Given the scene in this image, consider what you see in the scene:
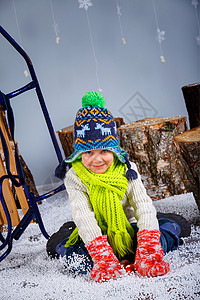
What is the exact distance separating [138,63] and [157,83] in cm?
23

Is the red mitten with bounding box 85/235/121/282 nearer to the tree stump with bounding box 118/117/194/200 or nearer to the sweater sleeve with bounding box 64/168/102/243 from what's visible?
the sweater sleeve with bounding box 64/168/102/243

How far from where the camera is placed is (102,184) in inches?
52.7

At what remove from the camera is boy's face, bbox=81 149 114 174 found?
4.37ft

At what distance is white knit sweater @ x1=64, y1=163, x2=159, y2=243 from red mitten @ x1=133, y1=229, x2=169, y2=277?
0.03 m

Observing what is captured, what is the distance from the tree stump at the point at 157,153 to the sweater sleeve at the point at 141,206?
0.83 metres

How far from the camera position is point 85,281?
1.26 meters

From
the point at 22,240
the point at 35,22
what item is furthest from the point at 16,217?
the point at 35,22

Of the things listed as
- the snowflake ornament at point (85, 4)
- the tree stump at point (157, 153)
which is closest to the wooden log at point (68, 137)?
the tree stump at point (157, 153)

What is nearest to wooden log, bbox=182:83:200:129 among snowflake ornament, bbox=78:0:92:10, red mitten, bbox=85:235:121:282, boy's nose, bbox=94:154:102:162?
snowflake ornament, bbox=78:0:92:10

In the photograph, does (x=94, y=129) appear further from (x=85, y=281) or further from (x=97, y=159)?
(x=85, y=281)

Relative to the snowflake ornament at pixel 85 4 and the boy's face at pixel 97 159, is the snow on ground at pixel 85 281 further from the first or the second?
the snowflake ornament at pixel 85 4

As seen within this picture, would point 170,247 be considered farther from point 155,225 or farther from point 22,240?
point 22,240

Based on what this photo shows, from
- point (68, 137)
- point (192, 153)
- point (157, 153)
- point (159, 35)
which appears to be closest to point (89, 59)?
point (159, 35)

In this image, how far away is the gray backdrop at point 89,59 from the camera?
3.07 metres
